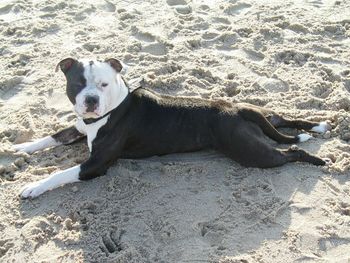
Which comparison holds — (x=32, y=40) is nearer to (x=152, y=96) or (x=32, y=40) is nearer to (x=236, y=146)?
(x=152, y=96)

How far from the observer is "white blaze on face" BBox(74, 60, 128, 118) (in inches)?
192

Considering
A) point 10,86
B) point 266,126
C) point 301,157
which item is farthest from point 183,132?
point 10,86

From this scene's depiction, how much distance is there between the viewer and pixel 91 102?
4.84 meters

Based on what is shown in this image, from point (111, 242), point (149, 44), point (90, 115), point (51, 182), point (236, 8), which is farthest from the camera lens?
point (236, 8)

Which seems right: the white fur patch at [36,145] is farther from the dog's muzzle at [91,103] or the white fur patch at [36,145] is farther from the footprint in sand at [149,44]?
the footprint in sand at [149,44]

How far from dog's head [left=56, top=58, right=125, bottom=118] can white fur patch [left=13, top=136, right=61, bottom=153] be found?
0.79 metres

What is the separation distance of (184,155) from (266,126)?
2.84ft

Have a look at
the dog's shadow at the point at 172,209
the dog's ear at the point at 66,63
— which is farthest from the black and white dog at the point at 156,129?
the dog's shadow at the point at 172,209

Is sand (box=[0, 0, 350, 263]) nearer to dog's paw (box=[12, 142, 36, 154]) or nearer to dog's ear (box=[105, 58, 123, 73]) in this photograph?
dog's paw (box=[12, 142, 36, 154])

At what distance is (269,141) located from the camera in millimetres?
5617

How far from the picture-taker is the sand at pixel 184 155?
4578 mm

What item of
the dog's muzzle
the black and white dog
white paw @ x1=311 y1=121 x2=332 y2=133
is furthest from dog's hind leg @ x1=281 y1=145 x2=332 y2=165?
the dog's muzzle

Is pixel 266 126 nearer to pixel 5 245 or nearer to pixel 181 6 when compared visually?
pixel 5 245

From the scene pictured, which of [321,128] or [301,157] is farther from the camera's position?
[321,128]
